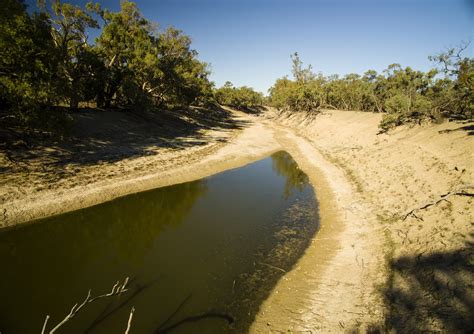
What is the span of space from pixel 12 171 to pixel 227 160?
18.5 metres

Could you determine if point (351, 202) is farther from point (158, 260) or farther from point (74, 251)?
point (74, 251)

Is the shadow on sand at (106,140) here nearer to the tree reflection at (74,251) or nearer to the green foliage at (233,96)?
the tree reflection at (74,251)

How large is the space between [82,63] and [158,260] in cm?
3095

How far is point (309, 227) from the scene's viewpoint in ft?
47.4

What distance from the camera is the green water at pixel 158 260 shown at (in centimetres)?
840

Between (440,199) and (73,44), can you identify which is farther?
(73,44)

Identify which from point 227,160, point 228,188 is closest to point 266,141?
point 227,160

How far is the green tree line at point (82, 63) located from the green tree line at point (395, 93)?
28093mm

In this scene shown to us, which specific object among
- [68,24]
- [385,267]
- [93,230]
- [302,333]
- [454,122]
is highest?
[68,24]

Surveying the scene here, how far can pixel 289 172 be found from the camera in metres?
26.2

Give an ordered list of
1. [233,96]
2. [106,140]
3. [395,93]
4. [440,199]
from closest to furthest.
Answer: [440,199] → [106,140] → [395,93] → [233,96]

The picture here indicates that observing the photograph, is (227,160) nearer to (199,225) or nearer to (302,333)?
(199,225)

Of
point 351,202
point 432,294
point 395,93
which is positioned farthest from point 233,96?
point 432,294

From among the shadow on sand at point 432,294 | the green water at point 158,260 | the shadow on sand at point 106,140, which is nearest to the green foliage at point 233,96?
the shadow on sand at point 106,140
